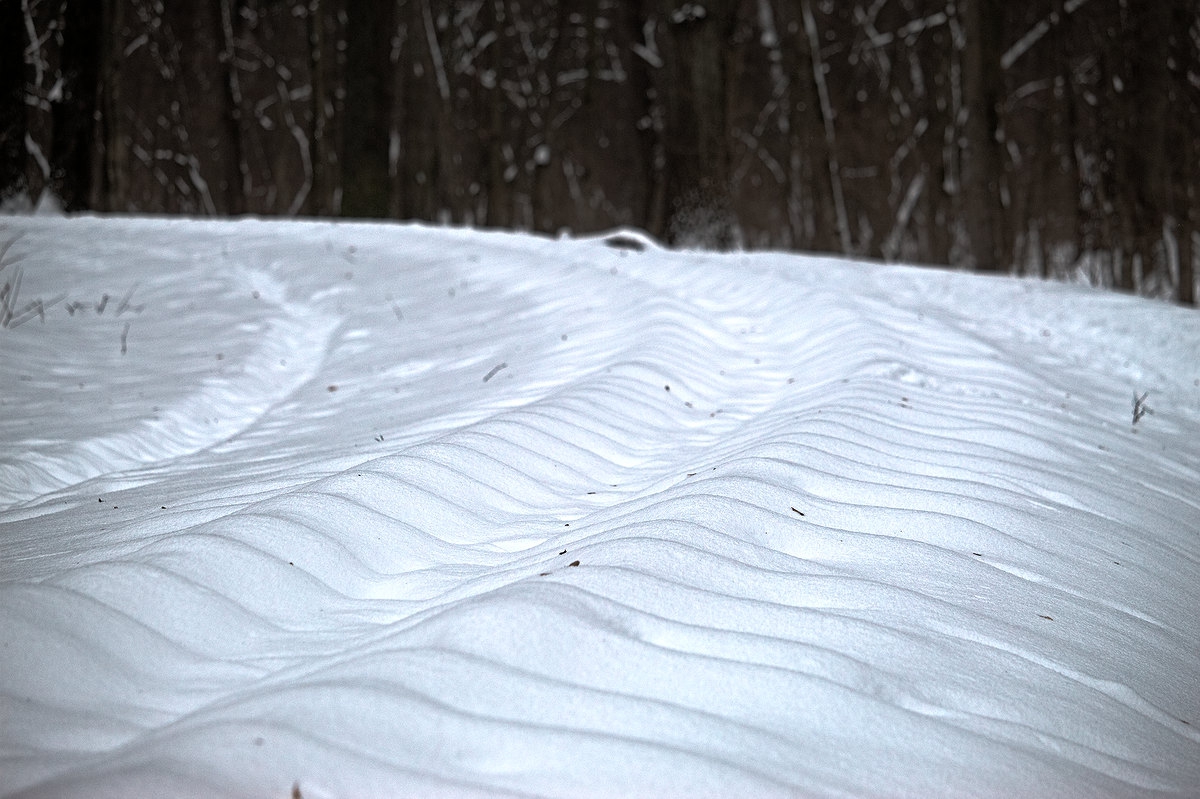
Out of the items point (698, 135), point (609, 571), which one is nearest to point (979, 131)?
point (698, 135)

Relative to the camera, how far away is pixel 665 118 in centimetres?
1029

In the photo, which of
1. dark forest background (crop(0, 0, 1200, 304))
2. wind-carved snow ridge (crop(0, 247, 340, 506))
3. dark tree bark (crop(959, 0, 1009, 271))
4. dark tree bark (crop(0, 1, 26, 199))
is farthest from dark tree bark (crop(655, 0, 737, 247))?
dark tree bark (crop(0, 1, 26, 199))

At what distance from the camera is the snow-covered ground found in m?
1.28

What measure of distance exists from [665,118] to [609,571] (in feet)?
30.4

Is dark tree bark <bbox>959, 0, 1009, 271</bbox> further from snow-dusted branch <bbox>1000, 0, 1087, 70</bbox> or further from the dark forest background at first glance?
snow-dusted branch <bbox>1000, 0, 1087, 70</bbox>

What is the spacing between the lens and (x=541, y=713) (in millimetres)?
1329

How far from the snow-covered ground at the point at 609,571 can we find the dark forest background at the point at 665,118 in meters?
5.56

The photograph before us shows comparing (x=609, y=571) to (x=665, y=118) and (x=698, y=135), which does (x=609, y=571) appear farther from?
(x=665, y=118)

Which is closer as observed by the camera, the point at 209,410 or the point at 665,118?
the point at 209,410

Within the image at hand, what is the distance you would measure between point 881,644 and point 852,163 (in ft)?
57.5

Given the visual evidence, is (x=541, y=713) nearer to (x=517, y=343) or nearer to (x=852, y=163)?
(x=517, y=343)

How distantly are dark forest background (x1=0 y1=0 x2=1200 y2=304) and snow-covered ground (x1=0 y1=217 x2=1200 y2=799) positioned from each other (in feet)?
18.3

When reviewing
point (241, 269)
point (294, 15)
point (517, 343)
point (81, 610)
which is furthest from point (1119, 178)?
point (294, 15)

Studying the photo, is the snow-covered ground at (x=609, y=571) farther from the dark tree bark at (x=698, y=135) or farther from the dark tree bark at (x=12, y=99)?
the dark tree bark at (x=698, y=135)
